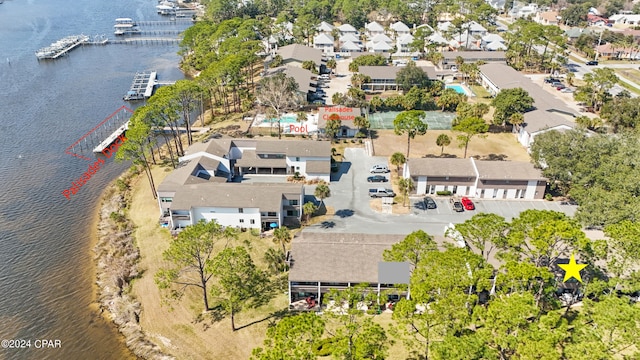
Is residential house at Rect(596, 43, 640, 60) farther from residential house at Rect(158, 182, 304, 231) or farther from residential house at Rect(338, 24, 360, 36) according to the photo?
residential house at Rect(158, 182, 304, 231)

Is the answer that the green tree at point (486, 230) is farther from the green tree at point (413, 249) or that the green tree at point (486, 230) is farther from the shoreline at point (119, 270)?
the shoreline at point (119, 270)

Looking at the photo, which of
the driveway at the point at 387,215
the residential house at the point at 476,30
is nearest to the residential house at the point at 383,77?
the driveway at the point at 387,215

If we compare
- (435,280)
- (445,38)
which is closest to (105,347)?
(435,280)

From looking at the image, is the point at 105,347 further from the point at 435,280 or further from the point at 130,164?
the point at 130,164

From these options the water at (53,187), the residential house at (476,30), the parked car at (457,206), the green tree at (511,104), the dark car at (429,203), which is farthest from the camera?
the residential house at (476,30)

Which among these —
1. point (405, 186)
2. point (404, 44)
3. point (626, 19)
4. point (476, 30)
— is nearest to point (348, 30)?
point (404, 44)

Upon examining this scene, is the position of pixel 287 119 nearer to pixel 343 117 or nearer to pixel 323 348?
pixel 343 117
